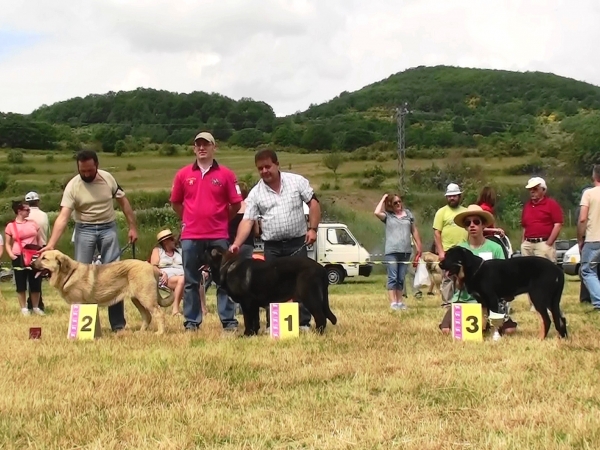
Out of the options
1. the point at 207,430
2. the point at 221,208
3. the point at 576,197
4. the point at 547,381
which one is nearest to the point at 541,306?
the point at 547,381

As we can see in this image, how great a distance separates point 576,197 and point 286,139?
2366cm

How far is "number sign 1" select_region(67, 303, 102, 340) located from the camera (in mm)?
7598

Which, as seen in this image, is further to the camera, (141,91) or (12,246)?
(141,91)

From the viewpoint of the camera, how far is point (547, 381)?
507cm

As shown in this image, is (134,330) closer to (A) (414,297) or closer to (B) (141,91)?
(A) (414,297)

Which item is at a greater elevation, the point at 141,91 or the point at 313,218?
the point at 141,91

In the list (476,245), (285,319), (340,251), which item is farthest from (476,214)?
(340,251)

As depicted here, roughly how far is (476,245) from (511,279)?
843 mm

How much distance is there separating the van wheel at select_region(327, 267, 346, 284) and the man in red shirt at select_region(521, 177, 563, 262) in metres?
11.7

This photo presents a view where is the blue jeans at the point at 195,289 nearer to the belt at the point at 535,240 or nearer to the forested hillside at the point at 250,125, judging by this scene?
the belt at the point at 535,240

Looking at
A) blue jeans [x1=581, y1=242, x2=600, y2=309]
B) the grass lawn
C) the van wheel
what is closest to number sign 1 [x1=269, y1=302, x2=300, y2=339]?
the grass lawn

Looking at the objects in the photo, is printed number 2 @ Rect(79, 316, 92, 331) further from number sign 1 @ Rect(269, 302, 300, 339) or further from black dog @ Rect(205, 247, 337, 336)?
number sign 1 @ Rect(269, 302, 300, 339)

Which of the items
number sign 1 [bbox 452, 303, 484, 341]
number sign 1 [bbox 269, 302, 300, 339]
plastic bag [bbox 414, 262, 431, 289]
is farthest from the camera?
plastic bag [bbox 414, 262, 431, 289]

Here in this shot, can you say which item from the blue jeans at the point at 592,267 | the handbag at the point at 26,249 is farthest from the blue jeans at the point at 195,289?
the blue jeans at the point at 592,267
